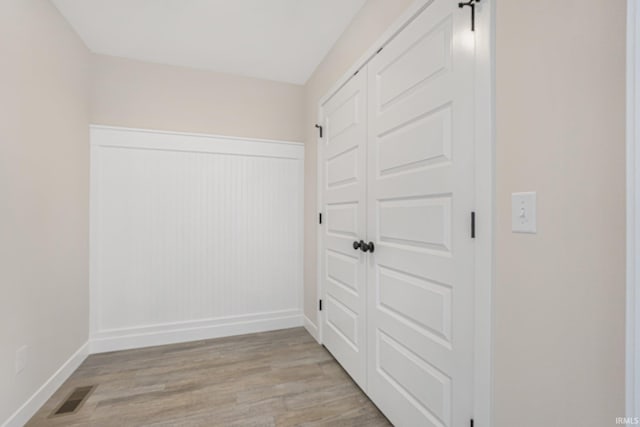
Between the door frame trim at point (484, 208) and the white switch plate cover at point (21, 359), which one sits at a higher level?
the door frame trim at point (484, 208)

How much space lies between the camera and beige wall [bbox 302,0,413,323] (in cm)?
176

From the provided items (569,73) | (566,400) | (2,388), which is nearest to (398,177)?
(569,73)

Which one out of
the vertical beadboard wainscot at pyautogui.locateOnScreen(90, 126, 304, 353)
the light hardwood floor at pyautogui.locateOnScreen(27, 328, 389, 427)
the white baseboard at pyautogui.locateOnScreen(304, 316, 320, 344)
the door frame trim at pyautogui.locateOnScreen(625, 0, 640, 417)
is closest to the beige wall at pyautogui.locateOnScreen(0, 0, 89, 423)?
the vertical beadboard wainscot at pyautogui.locateOnScreen(90, 126, 304, 353)

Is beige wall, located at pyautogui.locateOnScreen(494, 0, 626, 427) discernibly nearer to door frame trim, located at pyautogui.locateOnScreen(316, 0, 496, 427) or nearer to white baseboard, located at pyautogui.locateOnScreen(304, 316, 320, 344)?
door frame trim, located at pyautogui.locateOnScreen(316, 0, 496, 427)

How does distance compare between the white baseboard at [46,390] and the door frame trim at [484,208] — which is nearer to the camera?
the door frame trim at [484,208]

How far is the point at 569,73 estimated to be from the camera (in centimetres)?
83

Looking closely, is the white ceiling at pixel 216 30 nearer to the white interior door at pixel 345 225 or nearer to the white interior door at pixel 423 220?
the white interior door at pixel 345 225

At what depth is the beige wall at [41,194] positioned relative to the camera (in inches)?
61.2

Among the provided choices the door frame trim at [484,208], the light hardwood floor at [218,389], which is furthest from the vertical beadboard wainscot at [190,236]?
the door frame trim at [484,208]

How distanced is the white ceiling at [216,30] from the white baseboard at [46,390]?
2.52m

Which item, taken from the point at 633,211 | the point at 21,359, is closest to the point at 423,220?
the point at 633,211

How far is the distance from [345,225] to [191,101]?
6.42 feet

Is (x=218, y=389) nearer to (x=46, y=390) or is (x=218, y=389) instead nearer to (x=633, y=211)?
(x=46, y=390)

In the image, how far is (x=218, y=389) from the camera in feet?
6.52
